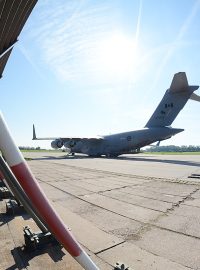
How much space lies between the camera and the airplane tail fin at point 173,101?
3281 centimetres

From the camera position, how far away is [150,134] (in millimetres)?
37188

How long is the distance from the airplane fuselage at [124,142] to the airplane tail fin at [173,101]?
130 cm

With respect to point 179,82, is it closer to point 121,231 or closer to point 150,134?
point 150,134

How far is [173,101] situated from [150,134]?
18.2 feet

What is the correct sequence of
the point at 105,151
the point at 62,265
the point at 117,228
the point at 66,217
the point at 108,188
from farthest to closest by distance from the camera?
the point at 105,151 < the point at 108,188 < the point at 66,217 < the point at 117,228 < the point at 62,265

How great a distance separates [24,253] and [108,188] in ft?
21.4

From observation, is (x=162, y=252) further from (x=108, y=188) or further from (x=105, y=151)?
(x=105, y=151)

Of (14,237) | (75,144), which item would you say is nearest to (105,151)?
(75,144)

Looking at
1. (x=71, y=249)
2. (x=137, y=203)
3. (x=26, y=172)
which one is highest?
→ (x=26, y=172)

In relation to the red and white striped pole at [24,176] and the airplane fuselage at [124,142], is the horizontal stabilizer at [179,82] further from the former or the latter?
the red and white striped pole at [24,176]

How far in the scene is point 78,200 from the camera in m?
8.26

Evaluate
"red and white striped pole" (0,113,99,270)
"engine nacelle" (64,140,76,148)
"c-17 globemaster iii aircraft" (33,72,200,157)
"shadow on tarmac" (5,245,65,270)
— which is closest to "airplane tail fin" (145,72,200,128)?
"c-17 globemaster iii aircraft" (33,72,200,157)

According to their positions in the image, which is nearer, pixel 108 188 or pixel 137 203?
pixel 137 203

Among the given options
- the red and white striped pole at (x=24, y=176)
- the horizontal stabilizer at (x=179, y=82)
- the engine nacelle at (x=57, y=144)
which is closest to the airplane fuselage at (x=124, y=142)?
the engine nacelle at (x=57, y=144)
